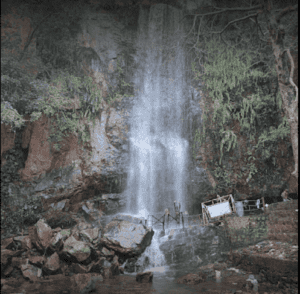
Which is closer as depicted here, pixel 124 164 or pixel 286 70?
pixel 286 70

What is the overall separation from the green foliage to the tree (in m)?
0.19

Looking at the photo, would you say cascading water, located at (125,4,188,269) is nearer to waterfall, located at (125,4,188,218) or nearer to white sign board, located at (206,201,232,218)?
waterfall, located at (125,4,188,218)

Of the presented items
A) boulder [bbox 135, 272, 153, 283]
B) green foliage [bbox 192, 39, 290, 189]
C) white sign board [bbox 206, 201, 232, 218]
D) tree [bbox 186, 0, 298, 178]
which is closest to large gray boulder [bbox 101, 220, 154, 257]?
boulder [bbox 135, 272, 153, 283]

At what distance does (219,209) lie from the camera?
4.91 m

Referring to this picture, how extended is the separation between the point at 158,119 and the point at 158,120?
26 millimetres

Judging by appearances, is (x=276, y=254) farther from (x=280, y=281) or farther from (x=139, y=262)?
(x=139, y=262)

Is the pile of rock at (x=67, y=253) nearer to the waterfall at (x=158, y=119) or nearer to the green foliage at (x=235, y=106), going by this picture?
the waterfall at (x=158, y=119)

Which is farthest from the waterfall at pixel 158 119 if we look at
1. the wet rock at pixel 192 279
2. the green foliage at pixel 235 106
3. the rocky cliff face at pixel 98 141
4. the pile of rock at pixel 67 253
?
the wet rock at pixel 192 279

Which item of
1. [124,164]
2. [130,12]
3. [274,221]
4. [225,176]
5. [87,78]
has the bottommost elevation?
[274,221]

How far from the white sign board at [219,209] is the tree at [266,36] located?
4.59 ft

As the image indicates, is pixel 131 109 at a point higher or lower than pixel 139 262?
higher

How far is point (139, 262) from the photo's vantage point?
13.4 ft

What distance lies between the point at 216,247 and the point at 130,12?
5.53 metres

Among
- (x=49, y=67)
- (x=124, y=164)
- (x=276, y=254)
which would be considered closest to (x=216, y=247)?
(x=276, y=254)
